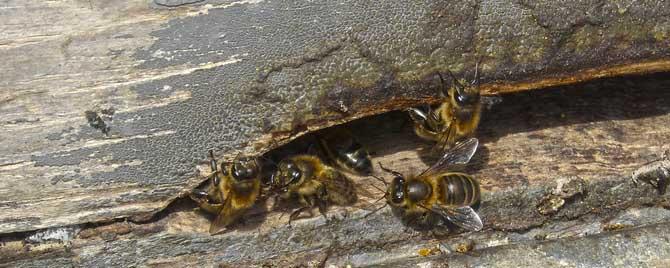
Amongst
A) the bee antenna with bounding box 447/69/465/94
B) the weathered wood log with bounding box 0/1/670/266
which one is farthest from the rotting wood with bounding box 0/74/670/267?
the bee antenna with bounding box 447/69/465/94

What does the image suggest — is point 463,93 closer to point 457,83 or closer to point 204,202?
point 457,83

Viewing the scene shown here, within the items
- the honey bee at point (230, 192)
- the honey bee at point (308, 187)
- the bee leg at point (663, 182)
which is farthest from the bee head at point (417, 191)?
the bee leg at point (663, 182)

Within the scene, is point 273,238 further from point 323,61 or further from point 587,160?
point 587,160

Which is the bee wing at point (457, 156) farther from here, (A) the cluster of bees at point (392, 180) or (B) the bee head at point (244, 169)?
(B) the bee head at point (244, 169)

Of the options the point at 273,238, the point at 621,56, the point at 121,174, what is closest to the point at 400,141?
the point at 273,238

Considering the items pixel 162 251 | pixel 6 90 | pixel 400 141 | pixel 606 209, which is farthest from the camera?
pixel 400 141

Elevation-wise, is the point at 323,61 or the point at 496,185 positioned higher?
the point at 323,61

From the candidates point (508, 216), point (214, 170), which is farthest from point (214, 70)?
point (508, 216)
